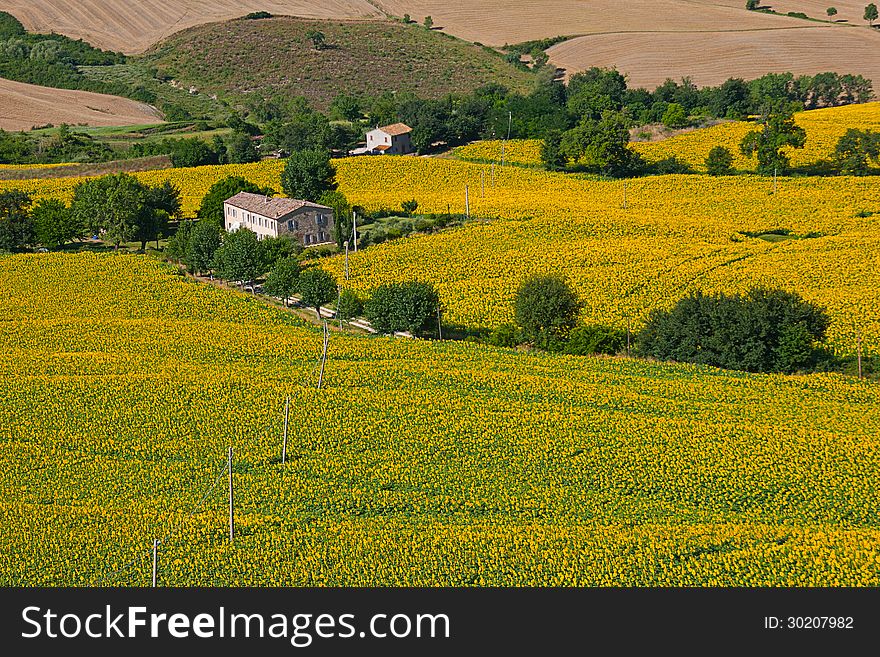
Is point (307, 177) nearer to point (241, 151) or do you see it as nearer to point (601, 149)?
point (241, 151)

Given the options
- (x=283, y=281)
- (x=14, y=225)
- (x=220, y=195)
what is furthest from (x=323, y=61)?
(x=283, y=281)

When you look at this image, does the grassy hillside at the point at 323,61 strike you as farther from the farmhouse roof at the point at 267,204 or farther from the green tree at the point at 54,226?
the green tree at the point at 54,226

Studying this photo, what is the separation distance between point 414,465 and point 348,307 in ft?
79.1

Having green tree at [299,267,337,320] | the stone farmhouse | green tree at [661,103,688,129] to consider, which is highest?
green tree at [661,103,688,129]

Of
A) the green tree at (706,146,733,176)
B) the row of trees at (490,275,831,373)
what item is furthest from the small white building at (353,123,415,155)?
the row of trees at (490,275,831,373)

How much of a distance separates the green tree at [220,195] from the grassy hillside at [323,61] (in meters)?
57.1

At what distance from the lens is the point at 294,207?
289ft

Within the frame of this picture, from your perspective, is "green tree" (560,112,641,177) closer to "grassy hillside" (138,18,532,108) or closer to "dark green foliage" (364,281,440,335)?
"grassy hillside" (138,18,532,108)

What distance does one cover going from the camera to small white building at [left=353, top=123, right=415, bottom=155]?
12519 cm

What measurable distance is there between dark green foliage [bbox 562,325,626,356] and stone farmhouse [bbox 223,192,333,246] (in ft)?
99.3

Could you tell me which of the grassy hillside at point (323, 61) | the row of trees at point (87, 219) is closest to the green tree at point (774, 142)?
the grassy hillside at point (323, 61)

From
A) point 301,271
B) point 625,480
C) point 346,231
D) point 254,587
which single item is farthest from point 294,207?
point 254,587

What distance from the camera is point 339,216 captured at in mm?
87312

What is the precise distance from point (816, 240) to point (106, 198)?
179ft
